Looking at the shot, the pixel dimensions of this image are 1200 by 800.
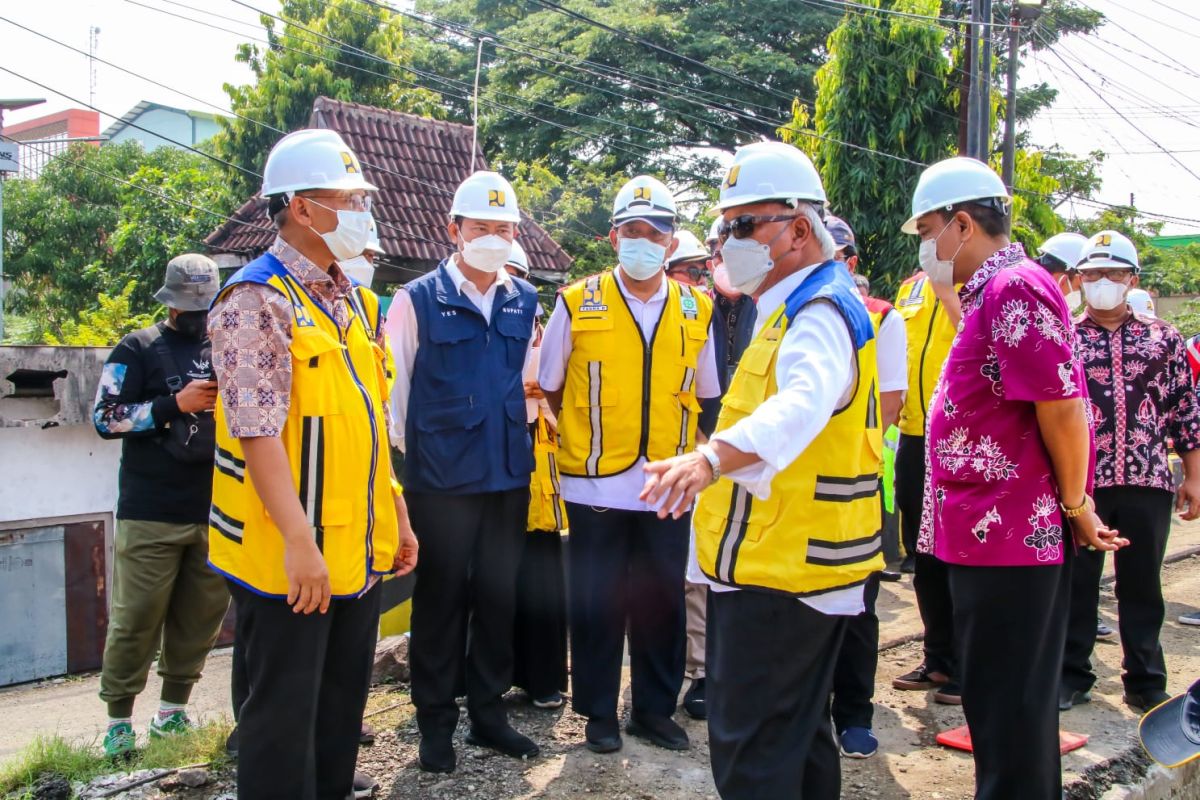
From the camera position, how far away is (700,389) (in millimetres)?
4574

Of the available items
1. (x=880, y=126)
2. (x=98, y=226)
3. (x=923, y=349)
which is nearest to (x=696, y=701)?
(x=923, y=349)

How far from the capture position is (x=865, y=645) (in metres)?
4.24

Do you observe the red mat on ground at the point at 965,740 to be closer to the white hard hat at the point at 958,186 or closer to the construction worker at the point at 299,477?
the white hard hat at the point at 958,186

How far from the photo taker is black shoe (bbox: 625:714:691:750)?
4.21m

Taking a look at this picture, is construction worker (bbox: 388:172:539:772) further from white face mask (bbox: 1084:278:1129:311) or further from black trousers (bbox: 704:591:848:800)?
white face mask (bbox: 1084:278:1129:311)

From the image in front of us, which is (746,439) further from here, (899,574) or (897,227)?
(897,227)

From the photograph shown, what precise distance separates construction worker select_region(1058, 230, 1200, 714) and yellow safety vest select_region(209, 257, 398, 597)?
3459mm

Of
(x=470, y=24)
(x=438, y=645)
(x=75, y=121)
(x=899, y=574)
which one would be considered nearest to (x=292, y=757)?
(x=438, y=645)

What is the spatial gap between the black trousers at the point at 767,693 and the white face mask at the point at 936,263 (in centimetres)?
128

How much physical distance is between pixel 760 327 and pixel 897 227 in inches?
506

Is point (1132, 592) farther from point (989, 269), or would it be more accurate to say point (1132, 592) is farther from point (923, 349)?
point (989, 269)

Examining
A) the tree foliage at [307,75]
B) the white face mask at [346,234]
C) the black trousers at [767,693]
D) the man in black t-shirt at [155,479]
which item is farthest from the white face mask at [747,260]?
the tree foliage at [307,75]

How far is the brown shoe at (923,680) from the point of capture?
5.02m

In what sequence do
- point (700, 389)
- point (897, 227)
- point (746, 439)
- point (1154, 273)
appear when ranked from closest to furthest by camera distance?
point (746, 439), point (700, 389), point (897, 227), point (1154, 273)
